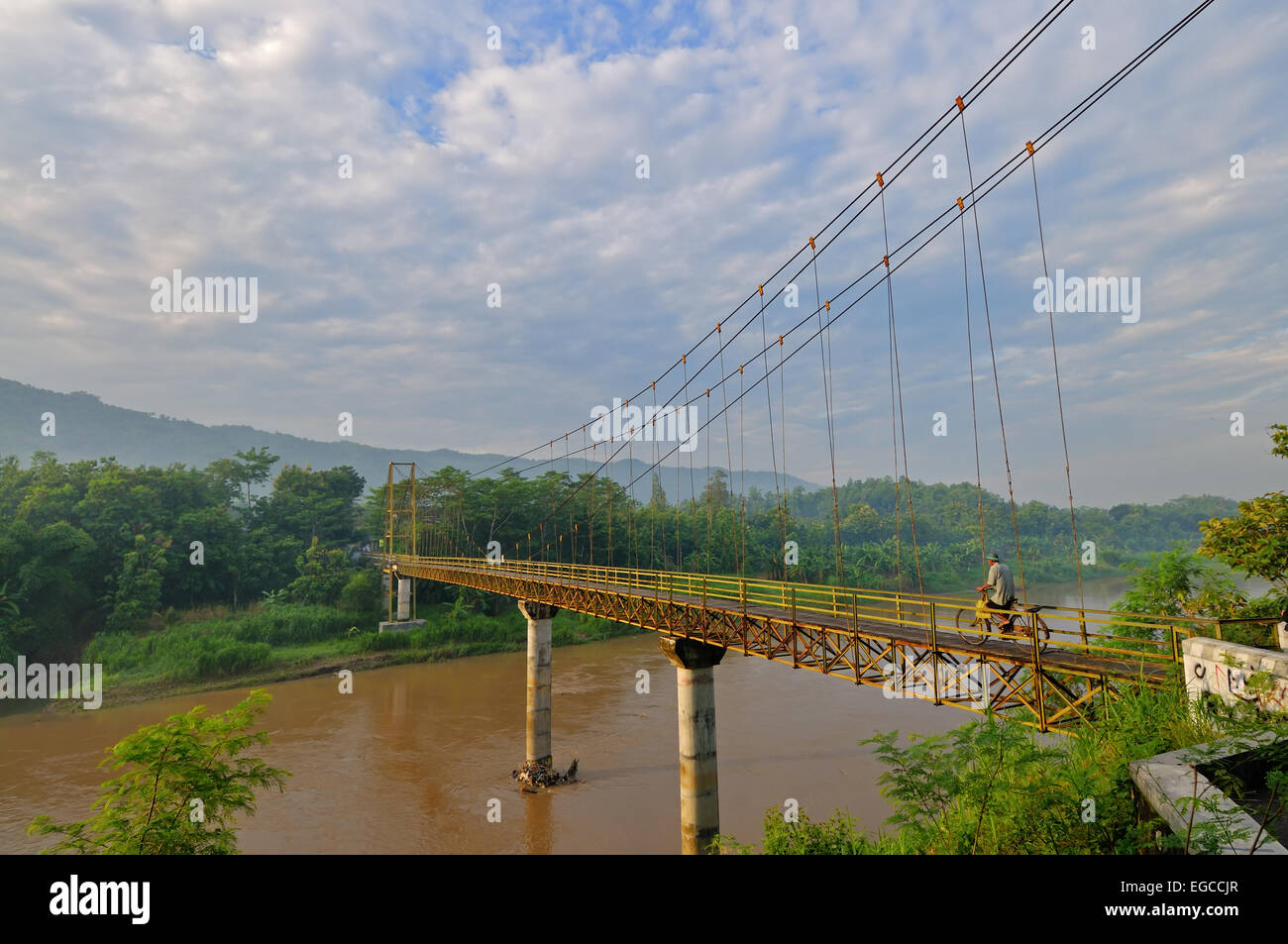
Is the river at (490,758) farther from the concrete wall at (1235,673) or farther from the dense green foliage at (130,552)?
the concrete wall at (1235,673)

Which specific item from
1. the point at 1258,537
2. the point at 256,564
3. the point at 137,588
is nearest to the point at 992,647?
the point at 1258,537

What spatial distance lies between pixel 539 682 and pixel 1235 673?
2100cm

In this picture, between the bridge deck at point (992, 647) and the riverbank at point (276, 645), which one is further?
the riverbank at point (276, 645)

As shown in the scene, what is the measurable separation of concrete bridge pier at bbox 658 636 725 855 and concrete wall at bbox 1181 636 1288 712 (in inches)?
385

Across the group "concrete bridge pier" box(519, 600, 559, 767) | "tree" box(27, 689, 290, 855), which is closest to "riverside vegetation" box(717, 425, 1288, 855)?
"tree" box(27, 689, 290, 855)

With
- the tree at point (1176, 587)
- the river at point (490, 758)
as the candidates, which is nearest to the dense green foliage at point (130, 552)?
the river at point (490, 758)

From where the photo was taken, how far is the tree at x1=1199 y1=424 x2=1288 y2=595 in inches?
468

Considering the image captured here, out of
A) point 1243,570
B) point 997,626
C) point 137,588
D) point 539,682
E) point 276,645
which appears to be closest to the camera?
point 997,626

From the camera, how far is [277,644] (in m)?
43.9

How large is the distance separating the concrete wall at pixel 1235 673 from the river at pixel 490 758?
1311cm

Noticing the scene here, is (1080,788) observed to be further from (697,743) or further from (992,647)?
(697,743)

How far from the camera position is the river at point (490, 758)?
1931 cm
